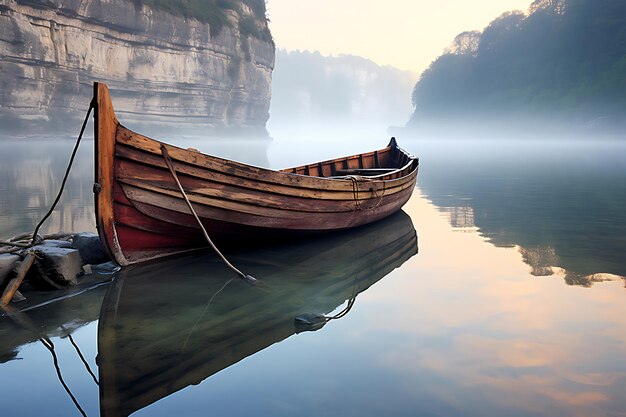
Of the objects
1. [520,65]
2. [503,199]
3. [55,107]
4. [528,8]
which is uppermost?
[528,8]

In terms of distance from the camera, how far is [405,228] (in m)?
9.87

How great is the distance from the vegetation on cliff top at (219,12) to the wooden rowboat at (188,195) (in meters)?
43.2

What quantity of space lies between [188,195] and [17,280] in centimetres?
222

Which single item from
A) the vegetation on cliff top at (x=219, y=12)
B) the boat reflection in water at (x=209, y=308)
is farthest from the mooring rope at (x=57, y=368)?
the vegetation on cliff top at (x=219, y=12)

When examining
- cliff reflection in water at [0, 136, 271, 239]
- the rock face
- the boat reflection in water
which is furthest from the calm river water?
the rock face

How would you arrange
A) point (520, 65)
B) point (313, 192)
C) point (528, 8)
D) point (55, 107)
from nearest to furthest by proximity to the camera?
point (313, 192) → point (55, 107) → point (520, 65) → point (528, 8)

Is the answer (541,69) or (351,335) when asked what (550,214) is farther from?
(541,69)

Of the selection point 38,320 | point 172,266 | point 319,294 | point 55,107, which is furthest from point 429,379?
point 55,107

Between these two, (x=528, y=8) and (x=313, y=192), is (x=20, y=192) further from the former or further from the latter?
(x=528, y=8)

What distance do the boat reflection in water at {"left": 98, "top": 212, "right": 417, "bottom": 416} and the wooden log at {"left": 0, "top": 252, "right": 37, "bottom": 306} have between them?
2.92 feet

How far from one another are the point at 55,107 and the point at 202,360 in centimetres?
4265

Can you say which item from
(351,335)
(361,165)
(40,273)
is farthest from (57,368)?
(361,165)

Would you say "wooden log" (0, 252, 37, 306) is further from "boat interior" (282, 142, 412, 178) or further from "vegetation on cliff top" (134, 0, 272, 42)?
"vegetation on cliff top" (134, 0, 272, 42)

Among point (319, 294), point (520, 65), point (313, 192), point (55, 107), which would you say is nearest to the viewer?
point (319, 294)
